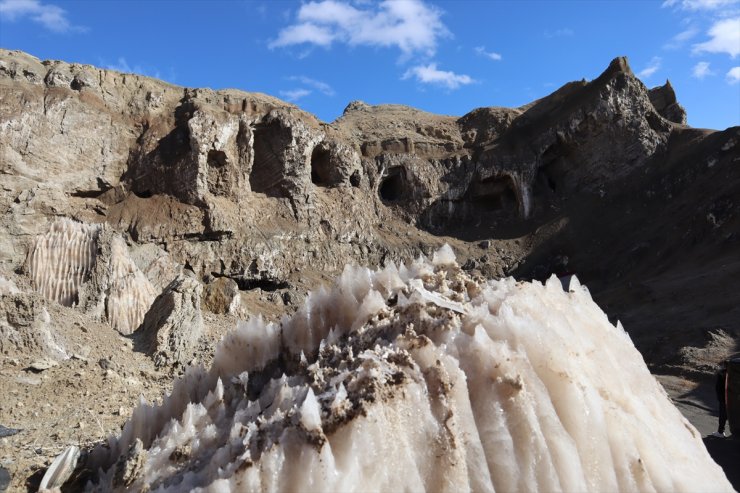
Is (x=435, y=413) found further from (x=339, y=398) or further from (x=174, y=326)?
(x=174, y=326)

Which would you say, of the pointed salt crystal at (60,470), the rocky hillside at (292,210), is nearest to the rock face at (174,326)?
the rocky hillside at (292,210)

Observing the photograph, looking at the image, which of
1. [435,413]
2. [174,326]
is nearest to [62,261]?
[174,326]

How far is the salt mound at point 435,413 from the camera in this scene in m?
1.95

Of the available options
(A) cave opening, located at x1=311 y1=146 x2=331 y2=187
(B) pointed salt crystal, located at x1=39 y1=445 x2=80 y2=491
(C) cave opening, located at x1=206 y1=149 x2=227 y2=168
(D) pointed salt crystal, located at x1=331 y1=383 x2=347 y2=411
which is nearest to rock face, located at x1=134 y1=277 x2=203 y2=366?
(B) pointed salt crystal, located at x1=39 y1=445 x2=80 y2=491

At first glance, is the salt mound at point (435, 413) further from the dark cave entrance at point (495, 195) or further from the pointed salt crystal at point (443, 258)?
the dark cave entrance at point (495, 195)

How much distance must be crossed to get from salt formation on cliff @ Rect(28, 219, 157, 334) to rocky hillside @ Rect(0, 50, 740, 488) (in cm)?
4

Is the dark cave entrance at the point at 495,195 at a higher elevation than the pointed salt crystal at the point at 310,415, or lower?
higher

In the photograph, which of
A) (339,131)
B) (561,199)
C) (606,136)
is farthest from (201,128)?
(606,136)

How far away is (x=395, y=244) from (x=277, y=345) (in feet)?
81.5

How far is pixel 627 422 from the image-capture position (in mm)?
2244

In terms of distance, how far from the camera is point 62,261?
9.59 meters

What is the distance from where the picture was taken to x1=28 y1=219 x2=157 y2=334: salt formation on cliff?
9.27 metres

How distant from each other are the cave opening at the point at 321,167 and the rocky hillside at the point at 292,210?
0.10 meters

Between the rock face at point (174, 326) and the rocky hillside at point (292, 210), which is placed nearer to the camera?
the rock face at point (174, 326)
